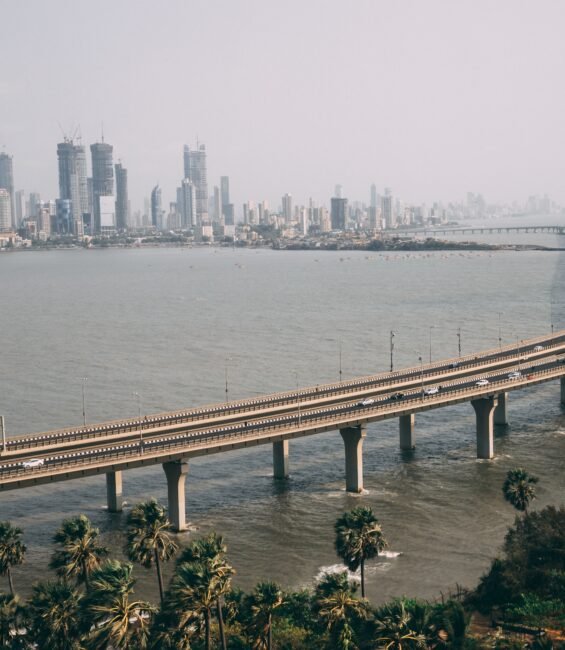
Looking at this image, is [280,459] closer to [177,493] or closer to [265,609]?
[177,493]

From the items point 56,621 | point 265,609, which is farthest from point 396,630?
point 56,621

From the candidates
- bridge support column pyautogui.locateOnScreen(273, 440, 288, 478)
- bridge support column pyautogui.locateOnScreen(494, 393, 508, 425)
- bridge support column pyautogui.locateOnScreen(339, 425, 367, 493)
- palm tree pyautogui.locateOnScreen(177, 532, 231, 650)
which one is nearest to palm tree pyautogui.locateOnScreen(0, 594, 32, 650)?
palm tree pyautogui.locateOnScreen(177, 532, 231, 650)

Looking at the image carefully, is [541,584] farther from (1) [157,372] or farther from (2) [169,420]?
(1) [157,372]

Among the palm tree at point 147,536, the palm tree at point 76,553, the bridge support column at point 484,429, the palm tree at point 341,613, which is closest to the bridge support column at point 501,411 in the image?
the bridge support column at point 484,429

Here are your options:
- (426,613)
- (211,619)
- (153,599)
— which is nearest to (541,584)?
(426,613)

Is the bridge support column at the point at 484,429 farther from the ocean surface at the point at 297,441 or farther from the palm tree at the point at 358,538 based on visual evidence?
the palm tree at the point at 358,538
